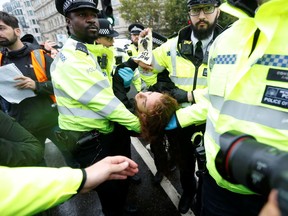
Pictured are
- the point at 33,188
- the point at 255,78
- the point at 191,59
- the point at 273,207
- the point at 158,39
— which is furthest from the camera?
the point at 158,39

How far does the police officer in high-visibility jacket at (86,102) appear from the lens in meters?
1.89

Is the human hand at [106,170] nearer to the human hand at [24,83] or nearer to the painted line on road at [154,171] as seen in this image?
the painted line on road at [154,171]

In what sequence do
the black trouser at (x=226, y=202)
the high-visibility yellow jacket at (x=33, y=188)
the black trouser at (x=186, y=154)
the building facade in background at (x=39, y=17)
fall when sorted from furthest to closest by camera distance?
the building facade in background at (x=39, y=17)
the black trouser at (x=186, y=154)
the black trouser at (x=226, y=202)
the high-visibility yellow jacket at (x=33, y=188)

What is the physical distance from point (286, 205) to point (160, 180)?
2.79 meters

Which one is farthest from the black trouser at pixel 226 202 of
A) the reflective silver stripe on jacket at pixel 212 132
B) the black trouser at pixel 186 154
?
the black trouser at pixel 186 154

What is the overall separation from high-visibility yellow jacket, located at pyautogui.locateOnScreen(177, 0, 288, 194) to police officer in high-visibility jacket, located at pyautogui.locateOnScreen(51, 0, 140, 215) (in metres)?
0.96

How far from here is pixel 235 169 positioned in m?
0.79

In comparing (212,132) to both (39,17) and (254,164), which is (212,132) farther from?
(39,17)

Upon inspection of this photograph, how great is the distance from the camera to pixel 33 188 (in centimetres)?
96

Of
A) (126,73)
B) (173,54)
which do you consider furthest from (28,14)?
(173,54)

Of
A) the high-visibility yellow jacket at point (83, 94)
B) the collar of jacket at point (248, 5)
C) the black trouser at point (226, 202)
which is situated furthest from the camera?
the high-visibility yellow jacket at point (83, 94)

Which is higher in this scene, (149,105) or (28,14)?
(28,14)

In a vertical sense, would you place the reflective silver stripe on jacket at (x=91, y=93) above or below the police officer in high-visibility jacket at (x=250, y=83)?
below

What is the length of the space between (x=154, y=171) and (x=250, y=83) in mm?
2667
